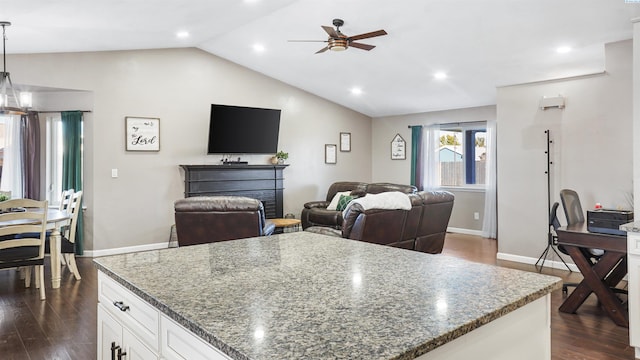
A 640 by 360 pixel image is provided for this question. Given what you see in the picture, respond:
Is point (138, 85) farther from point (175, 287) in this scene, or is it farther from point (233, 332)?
point (233, 332)

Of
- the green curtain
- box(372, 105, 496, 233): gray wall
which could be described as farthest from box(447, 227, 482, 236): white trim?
the green curtain

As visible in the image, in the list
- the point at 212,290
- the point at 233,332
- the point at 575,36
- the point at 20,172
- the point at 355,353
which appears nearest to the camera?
the point at 355,353

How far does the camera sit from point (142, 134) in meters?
6.46

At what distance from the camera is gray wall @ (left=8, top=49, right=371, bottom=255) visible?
6062 millimetres

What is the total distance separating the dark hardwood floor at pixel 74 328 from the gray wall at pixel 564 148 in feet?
3.28

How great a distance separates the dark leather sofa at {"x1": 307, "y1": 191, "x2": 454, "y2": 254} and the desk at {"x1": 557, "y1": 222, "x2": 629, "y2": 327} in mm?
1583

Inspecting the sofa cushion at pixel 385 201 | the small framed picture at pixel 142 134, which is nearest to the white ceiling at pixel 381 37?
the small framed picture at pixel 142 134

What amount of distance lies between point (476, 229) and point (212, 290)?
748cm

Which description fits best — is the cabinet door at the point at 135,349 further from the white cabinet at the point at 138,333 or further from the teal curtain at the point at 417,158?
the teal curtain at the point at 417,158

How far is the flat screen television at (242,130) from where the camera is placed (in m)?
7.02

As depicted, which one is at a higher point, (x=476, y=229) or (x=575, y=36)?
(x=575, y=36)

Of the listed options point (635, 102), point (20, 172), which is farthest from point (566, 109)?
point (20, 172)

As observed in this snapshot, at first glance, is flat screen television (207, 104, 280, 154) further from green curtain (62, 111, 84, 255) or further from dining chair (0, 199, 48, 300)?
dining chair (0, 199, 48, 300)

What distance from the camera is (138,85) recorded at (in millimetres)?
6426
